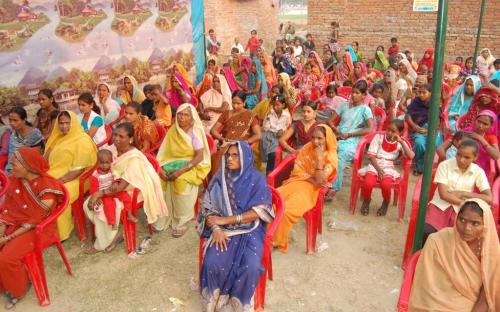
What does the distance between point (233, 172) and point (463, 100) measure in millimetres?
3789

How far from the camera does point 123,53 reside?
7039 millimetres

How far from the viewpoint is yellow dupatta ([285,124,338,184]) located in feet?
13.4

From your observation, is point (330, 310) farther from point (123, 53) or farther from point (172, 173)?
point (123, 53)

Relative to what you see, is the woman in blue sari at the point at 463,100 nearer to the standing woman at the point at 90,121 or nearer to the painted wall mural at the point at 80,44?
the standing woman at the point at 90,121

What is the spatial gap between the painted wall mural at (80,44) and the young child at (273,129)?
2.98m

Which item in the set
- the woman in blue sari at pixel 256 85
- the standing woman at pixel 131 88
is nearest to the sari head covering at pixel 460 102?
the woman in blue sari at pixel 256 85

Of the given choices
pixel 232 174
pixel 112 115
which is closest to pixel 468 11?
pixel 112 115

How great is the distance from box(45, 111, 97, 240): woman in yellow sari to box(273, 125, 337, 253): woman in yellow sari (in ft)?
6.53

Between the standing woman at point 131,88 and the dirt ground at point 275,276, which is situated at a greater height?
the standing woman at point 131,88

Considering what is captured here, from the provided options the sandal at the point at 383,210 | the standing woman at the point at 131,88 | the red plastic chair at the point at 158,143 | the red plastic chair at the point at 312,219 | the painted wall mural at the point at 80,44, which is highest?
the painted wall mural at the point at 80,44

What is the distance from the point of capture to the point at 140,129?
475 centimetres

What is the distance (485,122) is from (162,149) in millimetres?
3303

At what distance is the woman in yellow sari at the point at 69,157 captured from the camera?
13.5ft

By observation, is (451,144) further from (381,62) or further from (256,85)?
(381,62)
